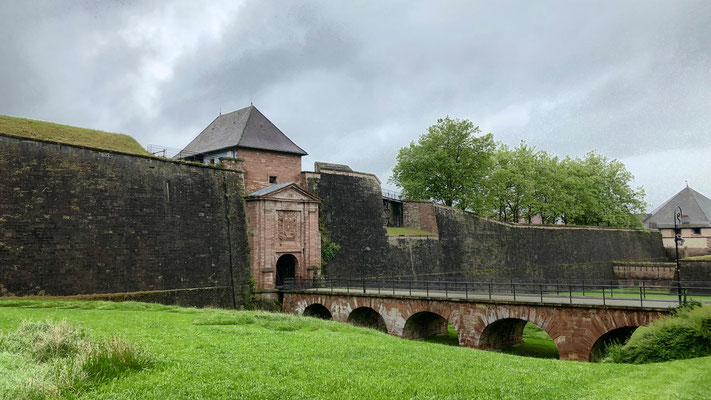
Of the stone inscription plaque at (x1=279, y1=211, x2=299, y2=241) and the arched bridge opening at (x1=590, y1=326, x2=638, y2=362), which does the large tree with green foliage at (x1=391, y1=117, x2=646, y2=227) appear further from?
the arched bridge opening at (x1=590, y1=326, x2=638, y2=362)

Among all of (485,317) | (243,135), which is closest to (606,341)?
(485,317)

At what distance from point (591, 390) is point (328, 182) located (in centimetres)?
2426

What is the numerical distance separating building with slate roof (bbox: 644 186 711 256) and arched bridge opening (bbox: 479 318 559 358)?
3859 centimetres

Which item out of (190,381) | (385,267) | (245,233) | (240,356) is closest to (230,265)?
(245,233)

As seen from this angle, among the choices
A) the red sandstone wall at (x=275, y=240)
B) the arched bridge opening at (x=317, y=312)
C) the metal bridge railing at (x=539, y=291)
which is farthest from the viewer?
the red sandstone wall at (x=275, y=240)

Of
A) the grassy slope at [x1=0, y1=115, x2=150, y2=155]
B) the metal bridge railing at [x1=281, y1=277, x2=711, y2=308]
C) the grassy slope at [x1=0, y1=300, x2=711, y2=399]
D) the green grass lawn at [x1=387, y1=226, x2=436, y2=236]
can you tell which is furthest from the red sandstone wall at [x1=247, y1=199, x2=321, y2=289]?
the grassy slope at [x1=0, y1=300, x2=711, y2=399]

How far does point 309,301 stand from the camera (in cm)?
2466

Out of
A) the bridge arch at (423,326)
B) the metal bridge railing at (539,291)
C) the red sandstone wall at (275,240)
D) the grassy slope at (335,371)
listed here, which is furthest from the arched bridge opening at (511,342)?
the red sandstone wall at (275,240)

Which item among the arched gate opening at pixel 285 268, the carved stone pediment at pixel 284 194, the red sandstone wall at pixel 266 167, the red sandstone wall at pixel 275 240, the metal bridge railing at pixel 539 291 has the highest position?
the red sandstone wall at pixel 266 167

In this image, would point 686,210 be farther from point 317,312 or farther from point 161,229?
point 161,229

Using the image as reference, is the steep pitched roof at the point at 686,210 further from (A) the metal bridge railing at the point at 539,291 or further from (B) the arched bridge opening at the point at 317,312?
(B) the arched bridge opening at the point at 317,312

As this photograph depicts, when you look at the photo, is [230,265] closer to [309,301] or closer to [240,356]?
Answer: [309,301]

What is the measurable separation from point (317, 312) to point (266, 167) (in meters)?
9.54

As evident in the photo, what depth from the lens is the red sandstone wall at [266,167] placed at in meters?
28.8
